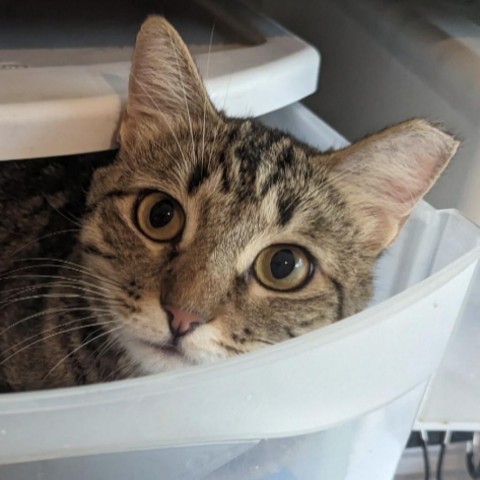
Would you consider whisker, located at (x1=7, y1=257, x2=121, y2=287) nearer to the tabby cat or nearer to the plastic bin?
the tabby cat

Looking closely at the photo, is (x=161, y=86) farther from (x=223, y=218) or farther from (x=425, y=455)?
(x=425, y=455)

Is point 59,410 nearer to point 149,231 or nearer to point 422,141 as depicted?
point 149,231

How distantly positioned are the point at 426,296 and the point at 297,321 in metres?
0.12

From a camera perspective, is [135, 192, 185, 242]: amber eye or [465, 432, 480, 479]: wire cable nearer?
[135, 192, 185, 242]: amber eye

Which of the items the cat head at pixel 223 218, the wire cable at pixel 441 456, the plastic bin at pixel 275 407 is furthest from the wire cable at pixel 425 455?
the cat head at pixel 223 218

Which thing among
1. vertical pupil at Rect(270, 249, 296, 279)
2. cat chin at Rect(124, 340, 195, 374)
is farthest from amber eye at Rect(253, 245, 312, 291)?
cat chin at Rect(124, 340, 195, 374)

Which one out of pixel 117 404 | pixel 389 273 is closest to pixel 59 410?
pixel 117 404

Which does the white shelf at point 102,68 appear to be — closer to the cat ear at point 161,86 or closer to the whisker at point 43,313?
the cat ear at point 161,86

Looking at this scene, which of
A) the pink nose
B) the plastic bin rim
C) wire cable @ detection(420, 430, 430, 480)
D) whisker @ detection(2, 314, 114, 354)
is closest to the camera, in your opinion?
the plastic bin rim

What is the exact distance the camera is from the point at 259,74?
0.80m

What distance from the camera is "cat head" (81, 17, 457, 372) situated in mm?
659

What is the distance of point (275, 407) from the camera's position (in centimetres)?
62

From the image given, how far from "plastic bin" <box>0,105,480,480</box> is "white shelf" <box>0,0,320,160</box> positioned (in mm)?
225

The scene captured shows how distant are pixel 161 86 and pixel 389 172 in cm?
24
